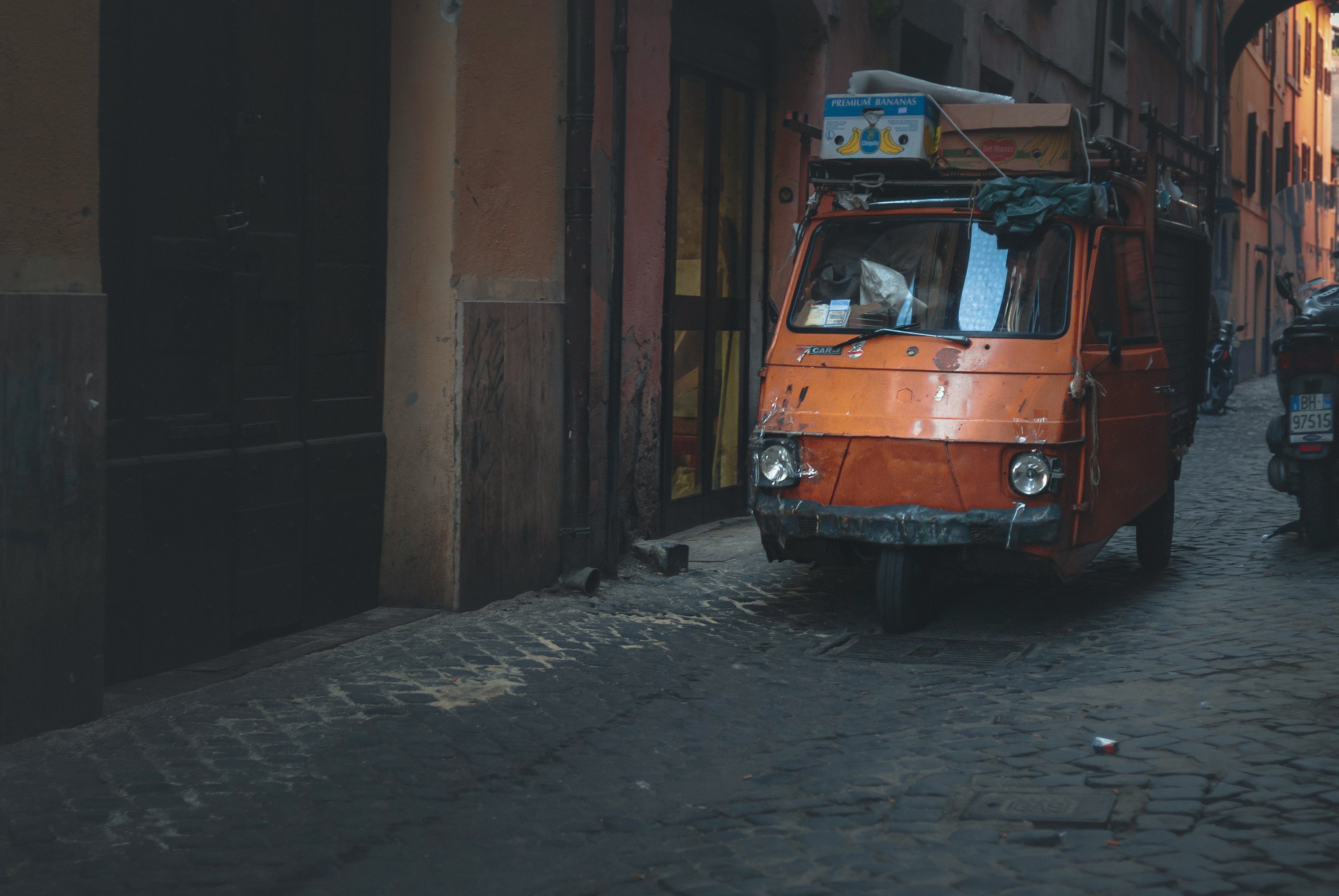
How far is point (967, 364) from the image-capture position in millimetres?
6562

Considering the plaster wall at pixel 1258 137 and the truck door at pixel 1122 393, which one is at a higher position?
the plaster wall at pixel 1258 137

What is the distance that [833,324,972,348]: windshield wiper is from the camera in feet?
21.9

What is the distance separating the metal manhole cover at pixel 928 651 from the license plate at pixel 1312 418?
3146mm

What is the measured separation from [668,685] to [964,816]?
1.84 metres

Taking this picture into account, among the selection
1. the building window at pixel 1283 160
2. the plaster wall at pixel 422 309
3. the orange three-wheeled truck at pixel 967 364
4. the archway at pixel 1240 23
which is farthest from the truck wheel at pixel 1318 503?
the building window at pixel 1283 160

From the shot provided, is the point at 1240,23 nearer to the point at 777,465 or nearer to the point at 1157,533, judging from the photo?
the point at 1157,533

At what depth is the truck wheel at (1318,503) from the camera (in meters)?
8.55

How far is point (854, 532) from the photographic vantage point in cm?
645

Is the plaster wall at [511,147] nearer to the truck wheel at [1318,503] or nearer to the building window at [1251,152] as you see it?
the truck wheel at [1318,503]

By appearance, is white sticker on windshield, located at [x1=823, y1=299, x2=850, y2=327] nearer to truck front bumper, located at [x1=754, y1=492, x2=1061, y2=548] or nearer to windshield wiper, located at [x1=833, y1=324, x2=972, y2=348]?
windshield wiper, located at [x1=833, y1=324, x2=972, y2=348]

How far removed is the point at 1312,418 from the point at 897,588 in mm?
3491

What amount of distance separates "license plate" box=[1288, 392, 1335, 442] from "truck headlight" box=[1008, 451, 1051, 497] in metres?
3.06

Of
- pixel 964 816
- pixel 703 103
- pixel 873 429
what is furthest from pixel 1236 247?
pixel 964 816

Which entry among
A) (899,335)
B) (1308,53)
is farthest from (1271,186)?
(899,335)
